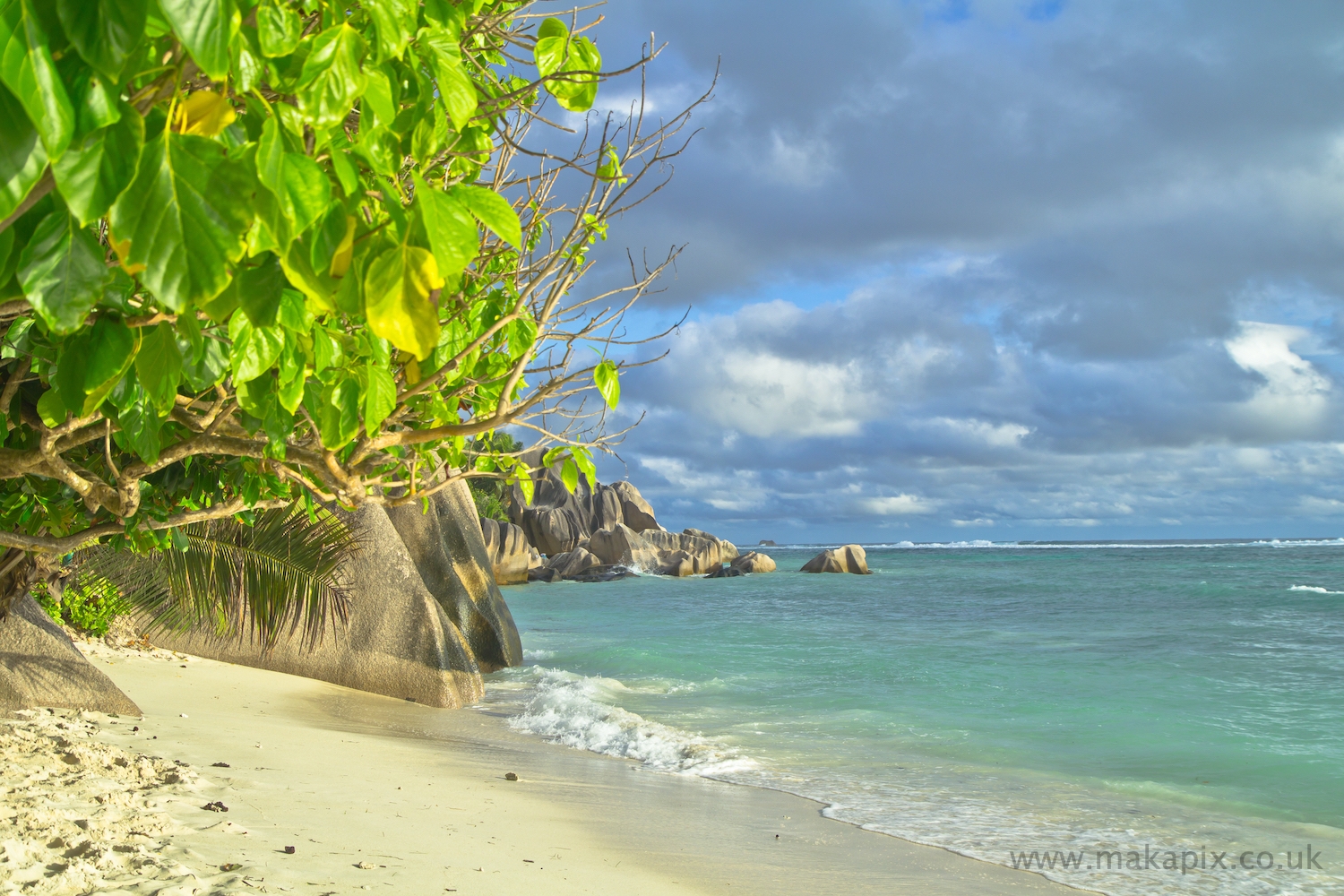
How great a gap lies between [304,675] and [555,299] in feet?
29.3

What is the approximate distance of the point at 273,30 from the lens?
43.8 inches

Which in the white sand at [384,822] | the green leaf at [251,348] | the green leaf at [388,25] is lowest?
the white sand at [384,822]

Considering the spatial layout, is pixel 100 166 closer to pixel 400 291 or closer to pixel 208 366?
pixel 400 291

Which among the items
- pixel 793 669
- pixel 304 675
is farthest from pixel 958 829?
pixel 793 669

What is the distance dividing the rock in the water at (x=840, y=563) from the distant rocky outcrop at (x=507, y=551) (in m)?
17.2

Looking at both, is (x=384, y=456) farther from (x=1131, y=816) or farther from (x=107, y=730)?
(x=1131, y=816)

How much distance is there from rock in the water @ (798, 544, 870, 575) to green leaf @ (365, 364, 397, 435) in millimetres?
50223

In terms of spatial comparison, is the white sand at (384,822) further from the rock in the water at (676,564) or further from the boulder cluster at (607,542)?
the rock in the water at (676,564)

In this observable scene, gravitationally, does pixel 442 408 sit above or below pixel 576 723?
above

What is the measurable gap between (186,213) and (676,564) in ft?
166

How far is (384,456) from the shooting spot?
4.00 meters

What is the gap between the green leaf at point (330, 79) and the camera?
1114 millimetres

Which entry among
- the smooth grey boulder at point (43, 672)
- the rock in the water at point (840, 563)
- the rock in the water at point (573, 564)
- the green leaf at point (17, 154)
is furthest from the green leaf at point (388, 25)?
the rock in the water at point (840, 563)

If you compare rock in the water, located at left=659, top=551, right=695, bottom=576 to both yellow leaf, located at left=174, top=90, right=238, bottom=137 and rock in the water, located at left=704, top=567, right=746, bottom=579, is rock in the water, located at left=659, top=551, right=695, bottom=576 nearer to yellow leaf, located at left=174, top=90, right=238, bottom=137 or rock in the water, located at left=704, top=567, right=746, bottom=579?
rock in the water, located at left=704, top=567, right=746, bottom=579
